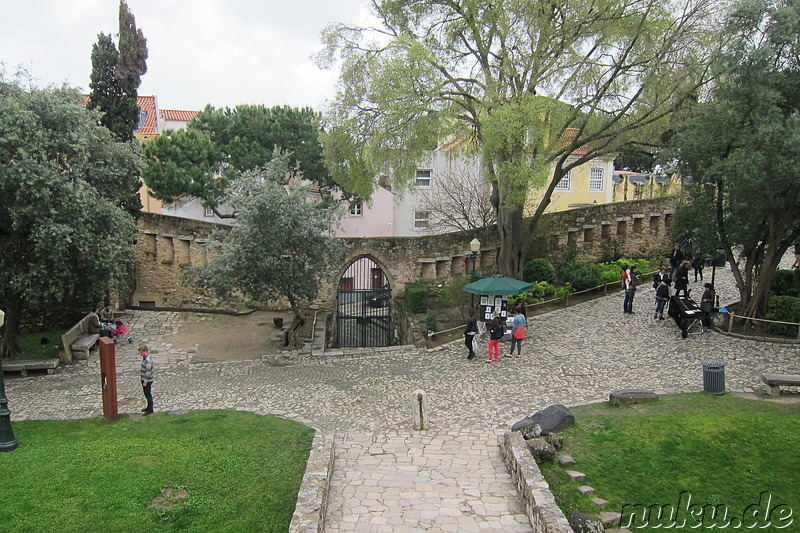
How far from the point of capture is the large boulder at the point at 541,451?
9094mm

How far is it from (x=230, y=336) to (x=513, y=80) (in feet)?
40.9

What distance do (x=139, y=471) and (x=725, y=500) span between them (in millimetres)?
8317

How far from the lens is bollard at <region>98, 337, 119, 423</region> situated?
11367 mm

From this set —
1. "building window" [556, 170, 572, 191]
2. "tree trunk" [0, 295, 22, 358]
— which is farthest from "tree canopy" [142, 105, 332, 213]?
"building window" [556, 170, 572, 191]

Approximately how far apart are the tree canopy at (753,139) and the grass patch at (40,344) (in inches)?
728

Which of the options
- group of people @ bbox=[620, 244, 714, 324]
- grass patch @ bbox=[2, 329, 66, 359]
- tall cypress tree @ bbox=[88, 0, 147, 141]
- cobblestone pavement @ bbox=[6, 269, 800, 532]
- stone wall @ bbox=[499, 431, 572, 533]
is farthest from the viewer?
tall cypress tree @ bbox=[88, 0, 147, 141]

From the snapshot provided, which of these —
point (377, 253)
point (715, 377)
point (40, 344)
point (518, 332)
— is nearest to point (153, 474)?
point (518, 332)

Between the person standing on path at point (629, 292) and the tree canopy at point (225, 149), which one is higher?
the tree canopy at point (225, 149)

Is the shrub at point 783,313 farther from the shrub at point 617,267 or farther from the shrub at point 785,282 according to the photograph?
the shrub at point 617,267

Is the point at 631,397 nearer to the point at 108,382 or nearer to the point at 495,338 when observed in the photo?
the point at 495,338

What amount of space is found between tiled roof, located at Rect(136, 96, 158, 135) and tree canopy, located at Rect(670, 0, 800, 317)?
32.9 meters

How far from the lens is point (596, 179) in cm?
3569

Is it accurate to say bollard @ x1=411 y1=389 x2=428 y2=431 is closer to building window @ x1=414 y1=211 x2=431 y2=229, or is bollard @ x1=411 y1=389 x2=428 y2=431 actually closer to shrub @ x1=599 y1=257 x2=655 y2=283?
shrub @ x1=599 y1=257 x2=655 y2=283

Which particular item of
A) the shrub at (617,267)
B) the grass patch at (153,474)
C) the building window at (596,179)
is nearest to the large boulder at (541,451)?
the grass patch at (153,474)
